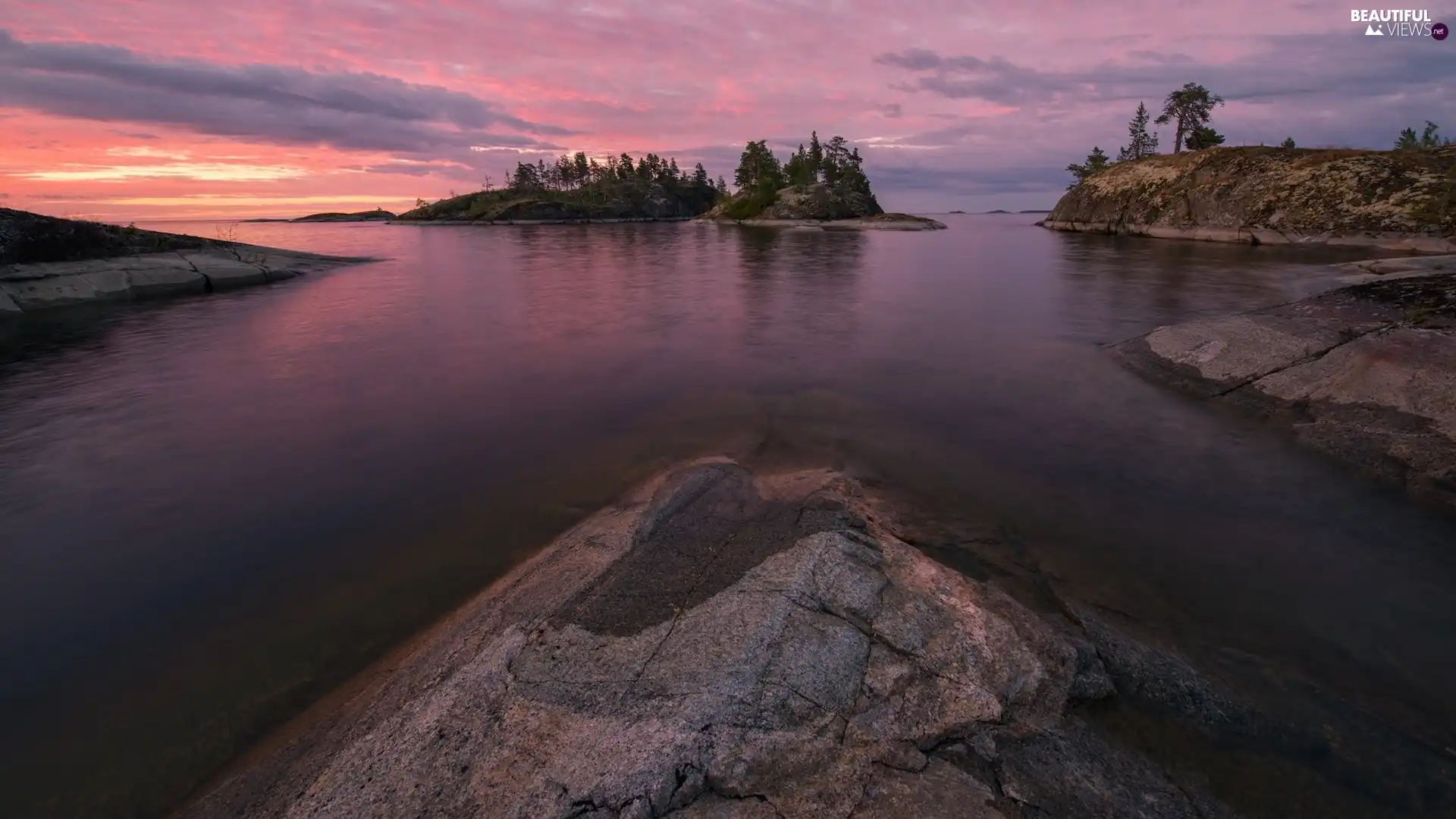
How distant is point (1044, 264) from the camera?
49906 mm

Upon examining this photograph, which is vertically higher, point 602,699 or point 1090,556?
point 602,699

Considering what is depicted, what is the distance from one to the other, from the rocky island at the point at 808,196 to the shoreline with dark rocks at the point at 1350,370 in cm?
10727

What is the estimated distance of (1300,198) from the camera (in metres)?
58.7

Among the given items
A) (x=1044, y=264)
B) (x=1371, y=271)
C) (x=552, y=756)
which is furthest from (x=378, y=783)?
(x=1044, y=264)

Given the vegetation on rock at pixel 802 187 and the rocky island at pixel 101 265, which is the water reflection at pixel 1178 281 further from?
the vegetation on rock at pixel 802 187

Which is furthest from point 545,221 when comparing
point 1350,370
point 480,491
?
point 1350,370

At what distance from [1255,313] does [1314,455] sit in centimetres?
→ 750

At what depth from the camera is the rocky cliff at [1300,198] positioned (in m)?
50.9

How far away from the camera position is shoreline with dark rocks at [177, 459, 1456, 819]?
4.37 m

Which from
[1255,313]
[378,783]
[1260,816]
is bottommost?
[1260,816]

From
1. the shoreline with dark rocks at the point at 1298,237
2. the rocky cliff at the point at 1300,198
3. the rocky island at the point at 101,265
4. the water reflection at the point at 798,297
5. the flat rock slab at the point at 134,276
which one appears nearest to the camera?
the water reflection at the point at 798,297

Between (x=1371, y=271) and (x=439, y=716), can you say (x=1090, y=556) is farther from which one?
(x=1371, y=271)

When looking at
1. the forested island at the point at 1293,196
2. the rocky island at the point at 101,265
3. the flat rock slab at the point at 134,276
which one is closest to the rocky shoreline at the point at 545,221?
the forested island at the point at 1293,196

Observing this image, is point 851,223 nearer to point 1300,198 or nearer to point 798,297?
point 1300,198
